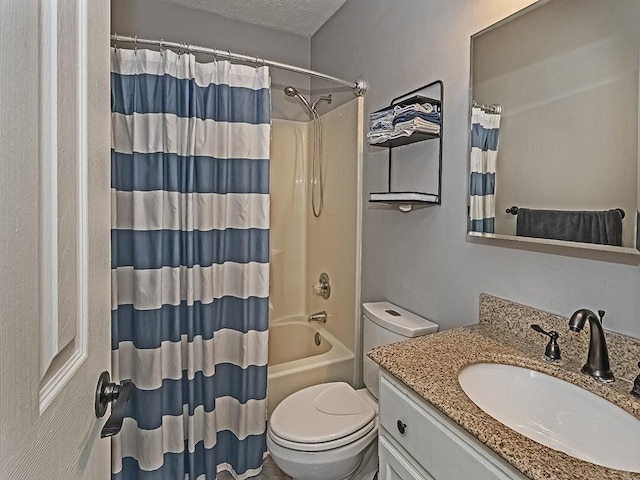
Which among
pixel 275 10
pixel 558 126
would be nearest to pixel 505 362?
pixel 558 126

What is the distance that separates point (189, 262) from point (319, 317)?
122 centimetres

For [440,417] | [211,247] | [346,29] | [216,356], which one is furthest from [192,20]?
[440,417]

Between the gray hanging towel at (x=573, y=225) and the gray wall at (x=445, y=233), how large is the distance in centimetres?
6

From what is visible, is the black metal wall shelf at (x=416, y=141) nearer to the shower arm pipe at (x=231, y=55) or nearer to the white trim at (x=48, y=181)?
the shower arm pipe at (x=231, y=55)

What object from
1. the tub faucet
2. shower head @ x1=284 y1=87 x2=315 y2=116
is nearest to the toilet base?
the tub faucet

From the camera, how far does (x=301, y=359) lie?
89.7 inches

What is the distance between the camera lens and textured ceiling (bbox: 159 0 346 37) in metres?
2.31

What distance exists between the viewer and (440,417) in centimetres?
90

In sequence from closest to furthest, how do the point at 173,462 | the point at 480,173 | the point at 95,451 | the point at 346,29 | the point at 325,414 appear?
the point at 95,451 < the point at 480,173 < the point at 325,414 < the point at 173,462 < the point at 346,29

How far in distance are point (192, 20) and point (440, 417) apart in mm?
2633

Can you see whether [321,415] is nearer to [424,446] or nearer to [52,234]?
[424,446]

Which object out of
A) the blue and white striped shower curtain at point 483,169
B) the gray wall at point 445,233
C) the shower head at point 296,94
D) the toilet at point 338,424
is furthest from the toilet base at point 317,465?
the shower head at point 296,94

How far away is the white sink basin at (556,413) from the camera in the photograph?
2.71 feet

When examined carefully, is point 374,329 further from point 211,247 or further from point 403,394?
point 211,247
